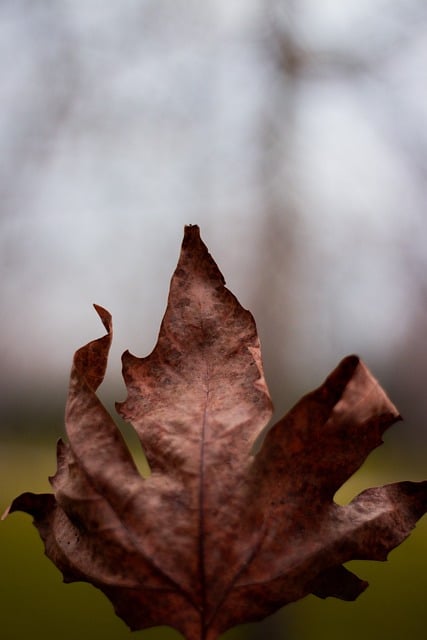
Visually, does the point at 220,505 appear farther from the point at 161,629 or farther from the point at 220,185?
the point at 220,185

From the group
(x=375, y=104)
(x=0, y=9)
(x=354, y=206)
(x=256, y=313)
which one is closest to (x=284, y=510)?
(x=256, y=313)

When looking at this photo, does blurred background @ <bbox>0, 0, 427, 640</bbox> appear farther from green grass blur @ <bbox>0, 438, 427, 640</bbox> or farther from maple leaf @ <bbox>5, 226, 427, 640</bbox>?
maple leaf @ <bbox>5, 226, 427, 640</bbox>

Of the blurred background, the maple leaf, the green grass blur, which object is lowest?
the green grass blur

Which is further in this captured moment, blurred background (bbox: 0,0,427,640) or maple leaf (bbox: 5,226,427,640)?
blurred background (bbox: 0,0,427,640)

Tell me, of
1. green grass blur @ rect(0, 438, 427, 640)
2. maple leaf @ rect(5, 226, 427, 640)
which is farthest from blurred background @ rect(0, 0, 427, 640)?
maple leaf @ rect(5, 226, 427, 640)

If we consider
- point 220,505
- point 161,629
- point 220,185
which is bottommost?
point 161,629

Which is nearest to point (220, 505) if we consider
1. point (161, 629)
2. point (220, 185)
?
point (161, 629)

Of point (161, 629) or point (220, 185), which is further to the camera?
point (220, 185)

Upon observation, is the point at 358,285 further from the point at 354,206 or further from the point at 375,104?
the point at 375,104
